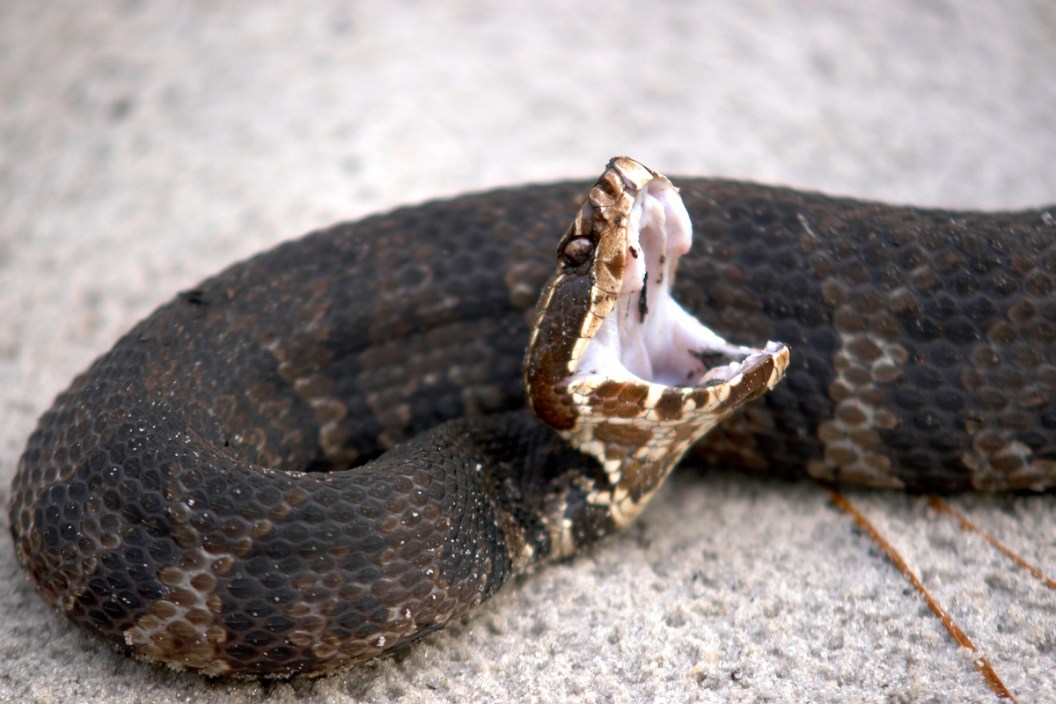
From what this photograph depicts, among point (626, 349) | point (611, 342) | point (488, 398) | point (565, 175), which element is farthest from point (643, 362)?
point (565, 175)

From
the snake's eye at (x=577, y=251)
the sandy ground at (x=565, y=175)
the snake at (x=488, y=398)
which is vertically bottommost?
the sandy ground at (x=565, y=175)

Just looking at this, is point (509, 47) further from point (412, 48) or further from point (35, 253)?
point (35, 253)

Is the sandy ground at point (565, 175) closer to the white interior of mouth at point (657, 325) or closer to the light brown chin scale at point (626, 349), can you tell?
the light brown chin scale at point (626, 349)

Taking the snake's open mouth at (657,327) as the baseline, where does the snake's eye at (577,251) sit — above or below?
above

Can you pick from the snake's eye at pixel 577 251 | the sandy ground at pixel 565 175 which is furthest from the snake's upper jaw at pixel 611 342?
the sandy ground at pixel 565 175

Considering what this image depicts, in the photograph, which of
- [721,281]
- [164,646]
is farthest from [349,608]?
[721,281]

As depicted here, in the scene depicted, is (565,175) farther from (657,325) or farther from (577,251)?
(577,251)

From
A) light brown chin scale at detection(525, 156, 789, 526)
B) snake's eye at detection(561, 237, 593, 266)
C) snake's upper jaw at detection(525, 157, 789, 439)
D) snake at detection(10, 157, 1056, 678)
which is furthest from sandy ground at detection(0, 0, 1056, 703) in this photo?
snake's eye at detection(561, 237, 593, 266)
